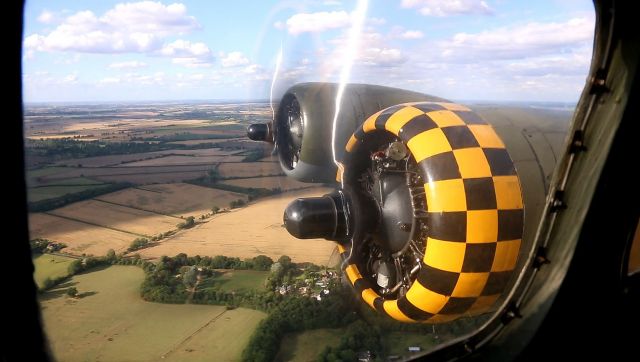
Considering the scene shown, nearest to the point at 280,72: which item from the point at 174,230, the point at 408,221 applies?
the point at 408,221

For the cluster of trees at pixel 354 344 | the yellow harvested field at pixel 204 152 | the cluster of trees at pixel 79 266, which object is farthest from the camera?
the yellow harvested field at pixel 204 152

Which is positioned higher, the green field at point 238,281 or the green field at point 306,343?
the green field at point 306,343

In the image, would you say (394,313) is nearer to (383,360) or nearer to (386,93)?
(383,360)

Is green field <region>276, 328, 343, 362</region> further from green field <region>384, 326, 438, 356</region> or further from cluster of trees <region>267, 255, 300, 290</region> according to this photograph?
cluster of trees <region>267, 255, 300, 290</region>

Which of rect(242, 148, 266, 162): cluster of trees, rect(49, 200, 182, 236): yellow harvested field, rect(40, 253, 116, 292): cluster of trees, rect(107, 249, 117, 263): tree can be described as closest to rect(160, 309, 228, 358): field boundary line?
rect(40, 253, 116, 292): cluster of trees

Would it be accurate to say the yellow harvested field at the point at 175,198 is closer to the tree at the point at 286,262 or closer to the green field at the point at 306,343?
the tree at the point at 286,262

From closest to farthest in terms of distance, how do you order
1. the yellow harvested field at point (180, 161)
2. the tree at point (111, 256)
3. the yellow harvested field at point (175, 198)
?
the tree at point (111, 256), the yellow harvested field at point (175, 198), the yellow harvested field at point (180, 161)

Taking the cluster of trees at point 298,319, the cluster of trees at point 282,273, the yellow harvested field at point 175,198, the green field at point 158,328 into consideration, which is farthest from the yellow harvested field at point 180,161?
the cluster of trees at point 298,319

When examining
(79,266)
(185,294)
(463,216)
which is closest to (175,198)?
(79,266)
